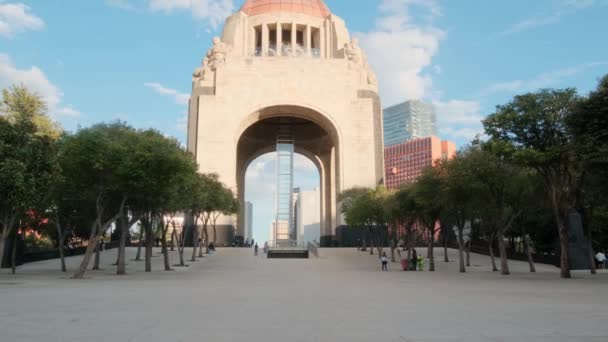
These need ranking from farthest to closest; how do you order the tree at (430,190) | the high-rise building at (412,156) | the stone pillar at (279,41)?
the high-rise building at (412,156) → the stone pillar at (279,41) → the tree at (430,190)

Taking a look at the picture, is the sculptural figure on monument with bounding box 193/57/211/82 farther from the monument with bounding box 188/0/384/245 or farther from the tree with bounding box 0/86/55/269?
the tree with bounding box 0/86/55/269

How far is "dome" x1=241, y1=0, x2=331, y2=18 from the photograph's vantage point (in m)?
64.0

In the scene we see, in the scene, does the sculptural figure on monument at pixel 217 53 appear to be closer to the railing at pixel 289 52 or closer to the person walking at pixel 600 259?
the railing at pixel 289 52

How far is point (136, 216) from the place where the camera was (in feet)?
89.0

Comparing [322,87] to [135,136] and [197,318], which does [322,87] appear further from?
[197,318]

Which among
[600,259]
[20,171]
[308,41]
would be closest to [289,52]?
[308,41]

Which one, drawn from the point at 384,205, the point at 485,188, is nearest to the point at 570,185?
the point at 485,188

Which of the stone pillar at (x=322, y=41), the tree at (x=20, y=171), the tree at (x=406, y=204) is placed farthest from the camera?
the stone pillar at (x=322, y=41)

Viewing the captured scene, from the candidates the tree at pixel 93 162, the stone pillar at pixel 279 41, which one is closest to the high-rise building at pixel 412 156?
the stone pillar at pixel 279 41

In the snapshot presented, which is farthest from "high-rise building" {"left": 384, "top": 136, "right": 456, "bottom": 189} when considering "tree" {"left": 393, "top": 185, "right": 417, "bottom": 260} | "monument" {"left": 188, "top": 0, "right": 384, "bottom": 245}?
"tree" {"left": 393, "top": 185, "right": 417, "bottom": 260}

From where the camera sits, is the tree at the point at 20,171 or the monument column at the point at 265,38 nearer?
the tree at the point at 20,171

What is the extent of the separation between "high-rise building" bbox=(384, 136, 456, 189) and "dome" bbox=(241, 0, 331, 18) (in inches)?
3009

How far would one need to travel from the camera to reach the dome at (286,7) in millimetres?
64000

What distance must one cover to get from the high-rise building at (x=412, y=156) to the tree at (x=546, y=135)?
112 m
